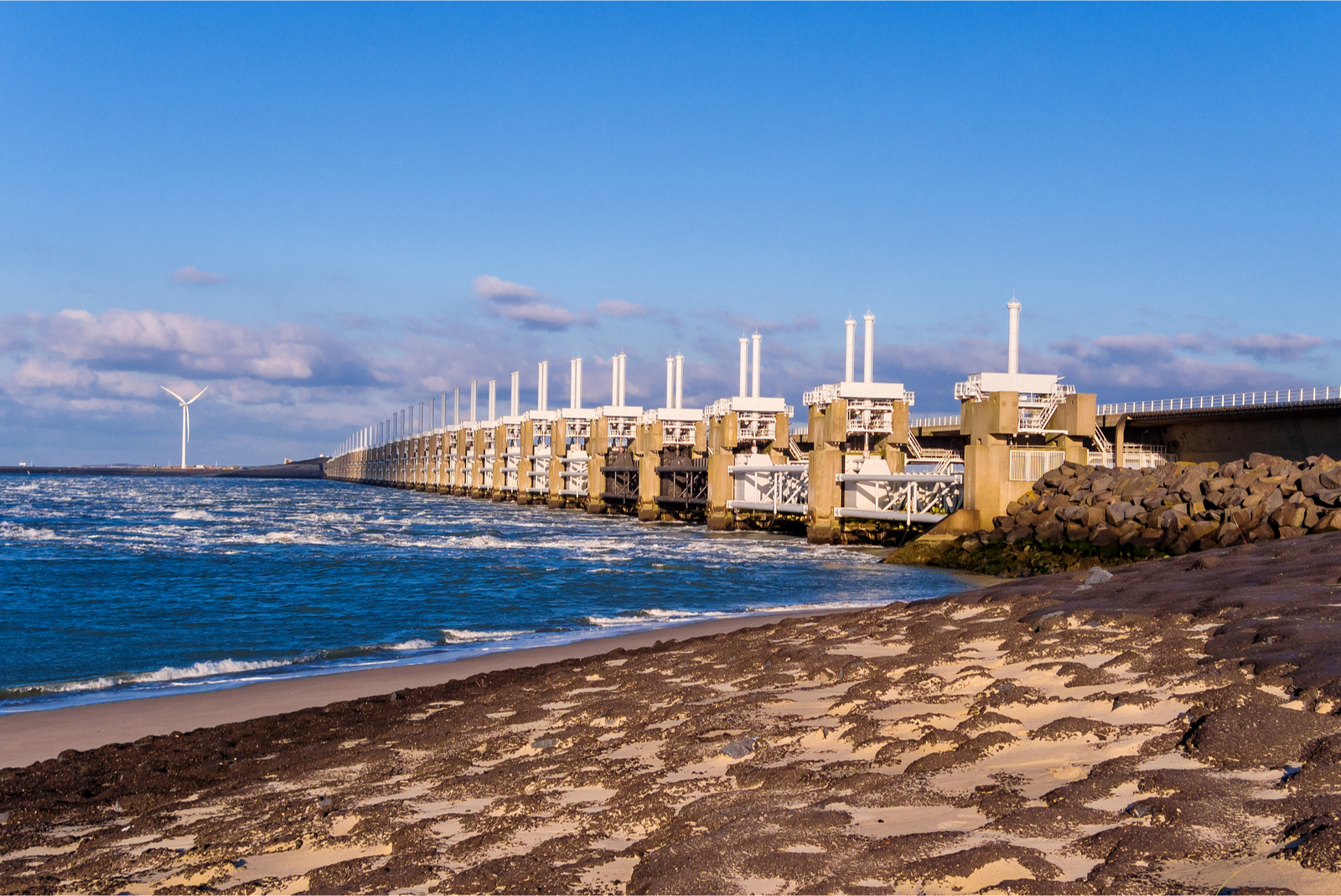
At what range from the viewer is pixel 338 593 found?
29.2 meters

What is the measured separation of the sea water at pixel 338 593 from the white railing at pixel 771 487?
3.64 meters

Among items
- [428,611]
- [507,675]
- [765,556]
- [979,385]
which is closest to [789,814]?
[507,675]

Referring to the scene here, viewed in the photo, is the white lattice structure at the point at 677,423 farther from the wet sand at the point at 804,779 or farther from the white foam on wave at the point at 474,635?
the wet sand at the point at 804,779

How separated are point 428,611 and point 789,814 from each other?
19739mm

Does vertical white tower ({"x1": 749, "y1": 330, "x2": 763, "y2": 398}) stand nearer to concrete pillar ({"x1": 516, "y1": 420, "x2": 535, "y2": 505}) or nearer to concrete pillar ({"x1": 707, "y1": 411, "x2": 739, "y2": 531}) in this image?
concrete pillar ({"x1": 707, "y1": 411, "x2": 739, "y2": 531})

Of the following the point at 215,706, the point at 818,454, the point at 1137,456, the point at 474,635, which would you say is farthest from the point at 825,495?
the point at 215,706

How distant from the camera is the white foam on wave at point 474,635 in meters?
20.8

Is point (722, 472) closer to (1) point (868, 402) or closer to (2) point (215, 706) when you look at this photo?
(1) point (868, 402)

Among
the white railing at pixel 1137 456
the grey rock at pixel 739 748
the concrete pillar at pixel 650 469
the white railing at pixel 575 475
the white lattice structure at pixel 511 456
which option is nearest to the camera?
the grey rock at pixel 739 748

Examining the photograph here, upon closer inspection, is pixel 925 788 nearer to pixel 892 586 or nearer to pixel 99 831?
pixel 99 831

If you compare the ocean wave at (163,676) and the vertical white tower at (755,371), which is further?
the vertical white tower at (755,371)

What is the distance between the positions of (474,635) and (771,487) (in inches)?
1810

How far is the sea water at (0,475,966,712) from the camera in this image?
18297 mm

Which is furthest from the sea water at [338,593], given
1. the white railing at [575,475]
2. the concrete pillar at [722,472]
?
the white railing at [575,475]
